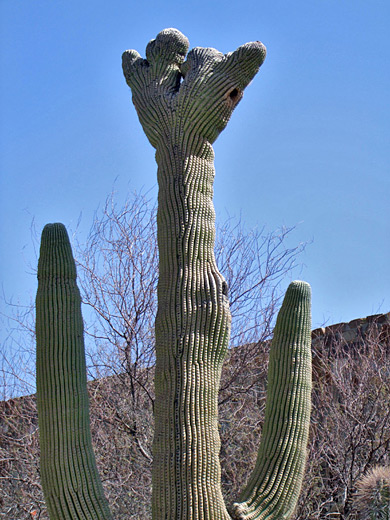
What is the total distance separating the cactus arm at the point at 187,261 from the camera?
4707 mm

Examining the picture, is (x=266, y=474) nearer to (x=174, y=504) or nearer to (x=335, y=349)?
(x=174, y=504)

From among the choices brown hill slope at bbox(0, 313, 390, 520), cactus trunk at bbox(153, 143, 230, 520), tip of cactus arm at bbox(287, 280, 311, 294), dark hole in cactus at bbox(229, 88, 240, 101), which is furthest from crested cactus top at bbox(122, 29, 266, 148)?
brown hill slope at bbox(0, 313, 390, 520)

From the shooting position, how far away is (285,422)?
514cm

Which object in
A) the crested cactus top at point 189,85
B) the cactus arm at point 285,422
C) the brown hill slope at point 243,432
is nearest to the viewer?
the cactus arm at point 285,422

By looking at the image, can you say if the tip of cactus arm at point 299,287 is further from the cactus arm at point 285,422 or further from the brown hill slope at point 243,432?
the brown hill slope at point 243,432

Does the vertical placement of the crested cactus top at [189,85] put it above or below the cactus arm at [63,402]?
above

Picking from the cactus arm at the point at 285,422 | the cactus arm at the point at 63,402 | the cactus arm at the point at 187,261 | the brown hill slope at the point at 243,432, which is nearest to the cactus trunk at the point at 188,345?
the cactus arm at the point at 187,261

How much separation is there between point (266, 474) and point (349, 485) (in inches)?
172

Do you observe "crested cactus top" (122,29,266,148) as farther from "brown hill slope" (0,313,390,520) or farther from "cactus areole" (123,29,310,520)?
"brown hill slope" (0,313,390,520)

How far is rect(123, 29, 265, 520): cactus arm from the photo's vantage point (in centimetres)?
471

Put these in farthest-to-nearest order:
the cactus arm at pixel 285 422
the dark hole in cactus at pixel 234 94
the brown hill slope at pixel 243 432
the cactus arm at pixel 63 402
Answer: the brown hill slope at pixel 243 432 → the dark hole in cactus at pixel 234 94 → the cactus arm at pixel 285 422 → the cactus arm at pixel 63 402

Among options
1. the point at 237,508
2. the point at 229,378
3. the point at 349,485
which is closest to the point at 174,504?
the point at 237,508

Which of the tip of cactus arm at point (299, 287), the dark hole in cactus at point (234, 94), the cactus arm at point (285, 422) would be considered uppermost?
the dark hole in cactus at point (234, 94)

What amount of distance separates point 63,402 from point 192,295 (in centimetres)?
112
